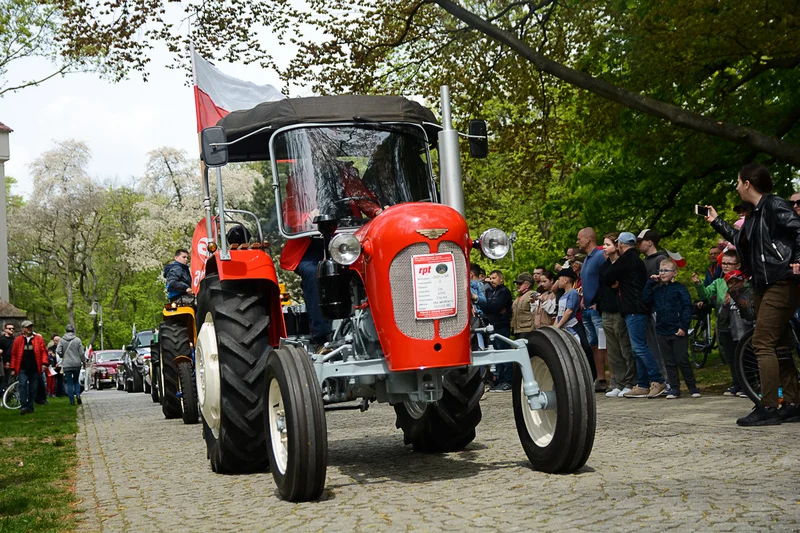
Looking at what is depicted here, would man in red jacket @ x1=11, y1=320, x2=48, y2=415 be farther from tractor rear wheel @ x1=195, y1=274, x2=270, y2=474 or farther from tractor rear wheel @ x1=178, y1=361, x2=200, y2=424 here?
tractor rear wheel @ x1=195, y1=274, x2=270, y2=474

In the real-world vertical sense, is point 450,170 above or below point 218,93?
below

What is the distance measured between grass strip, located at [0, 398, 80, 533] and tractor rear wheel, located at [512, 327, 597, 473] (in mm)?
2909

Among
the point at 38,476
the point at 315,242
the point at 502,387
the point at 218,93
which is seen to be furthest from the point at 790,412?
the point at 218,93

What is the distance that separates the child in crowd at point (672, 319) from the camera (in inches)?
471

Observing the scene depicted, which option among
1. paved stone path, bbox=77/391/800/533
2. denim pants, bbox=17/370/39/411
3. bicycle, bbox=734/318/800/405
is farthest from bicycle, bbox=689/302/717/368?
denim pants, bbox=17/370/39/411

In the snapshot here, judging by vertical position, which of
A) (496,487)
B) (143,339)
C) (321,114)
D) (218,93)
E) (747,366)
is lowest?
(496,487)

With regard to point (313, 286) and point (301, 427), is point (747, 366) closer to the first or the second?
point (313, 286)

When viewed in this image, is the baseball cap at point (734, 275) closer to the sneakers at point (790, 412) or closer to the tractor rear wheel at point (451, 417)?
the sneakers at point (790, 412)

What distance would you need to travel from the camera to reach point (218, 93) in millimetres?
13156

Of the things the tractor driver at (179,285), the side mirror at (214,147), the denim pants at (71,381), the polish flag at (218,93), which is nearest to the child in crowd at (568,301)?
the polish flag at (218,93)

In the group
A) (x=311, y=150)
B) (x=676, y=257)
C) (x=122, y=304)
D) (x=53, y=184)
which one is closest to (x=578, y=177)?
(x=676, y=257)

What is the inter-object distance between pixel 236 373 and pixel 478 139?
2535 millimetres

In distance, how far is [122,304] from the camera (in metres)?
76.8

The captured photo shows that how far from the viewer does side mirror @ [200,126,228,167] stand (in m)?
7.32
